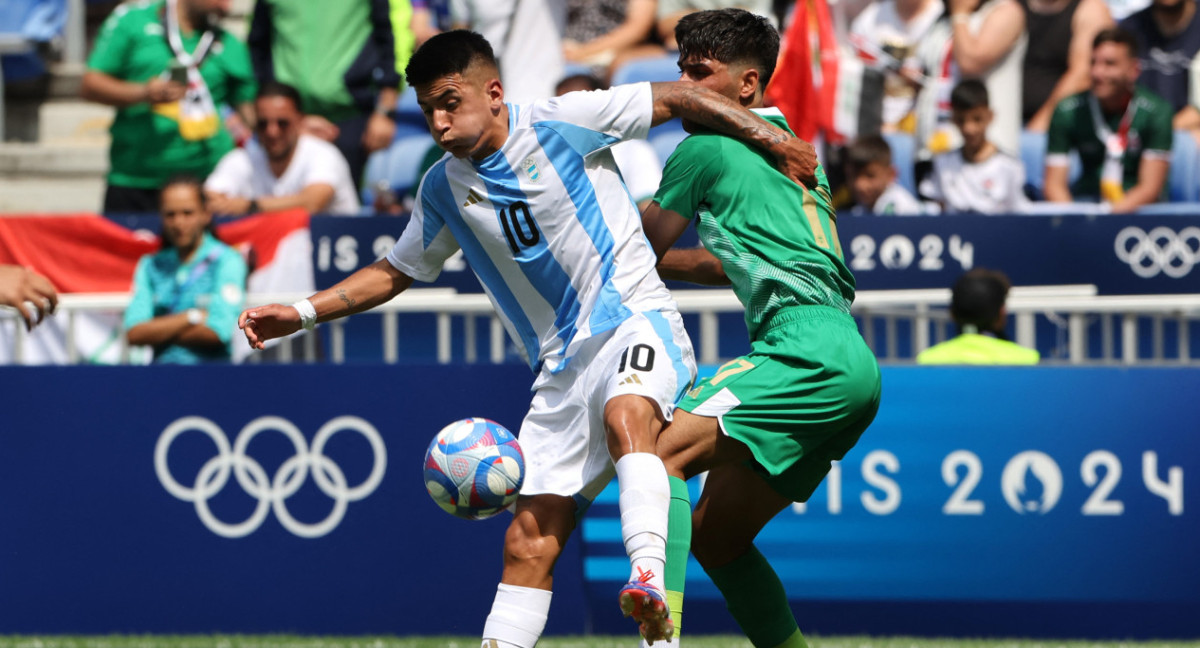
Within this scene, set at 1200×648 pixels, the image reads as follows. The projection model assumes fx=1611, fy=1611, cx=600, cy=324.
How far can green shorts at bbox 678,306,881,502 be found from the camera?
4898 mm

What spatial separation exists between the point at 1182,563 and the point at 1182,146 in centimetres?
441

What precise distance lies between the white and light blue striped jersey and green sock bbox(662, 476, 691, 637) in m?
0.57

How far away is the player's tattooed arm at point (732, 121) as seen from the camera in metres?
5.00

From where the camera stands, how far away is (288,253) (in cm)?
973

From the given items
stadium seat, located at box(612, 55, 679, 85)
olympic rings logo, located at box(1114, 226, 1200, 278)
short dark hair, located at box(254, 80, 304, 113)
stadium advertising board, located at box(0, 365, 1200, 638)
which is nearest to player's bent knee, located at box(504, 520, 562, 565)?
stadium advertising board, located at box(0, 365, 1200, 638)

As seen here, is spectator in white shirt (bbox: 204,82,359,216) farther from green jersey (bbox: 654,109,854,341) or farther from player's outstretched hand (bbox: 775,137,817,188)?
player's outstretched hand (bbox: 775,137,817,188)

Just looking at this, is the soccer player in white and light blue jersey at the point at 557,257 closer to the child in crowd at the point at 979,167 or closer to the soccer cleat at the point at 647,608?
the soccer cleat at the point at 647,608

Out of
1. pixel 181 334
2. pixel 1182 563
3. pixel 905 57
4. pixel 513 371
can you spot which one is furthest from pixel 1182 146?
pixel 181 334

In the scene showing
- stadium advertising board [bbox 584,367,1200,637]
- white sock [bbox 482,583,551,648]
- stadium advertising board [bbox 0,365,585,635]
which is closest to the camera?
white sock [bbox 482,583,551,648]

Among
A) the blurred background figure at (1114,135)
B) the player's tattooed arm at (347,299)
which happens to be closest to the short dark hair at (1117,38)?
the blurred background figure at (1114,135)

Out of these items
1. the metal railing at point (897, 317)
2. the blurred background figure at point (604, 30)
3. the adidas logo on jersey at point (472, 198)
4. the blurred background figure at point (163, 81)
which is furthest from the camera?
the blurred background figure at point (604, 30)

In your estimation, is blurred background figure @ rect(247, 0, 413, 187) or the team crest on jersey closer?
the team crest on jersey

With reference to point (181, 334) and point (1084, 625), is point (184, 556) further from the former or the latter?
point (1084, 625)

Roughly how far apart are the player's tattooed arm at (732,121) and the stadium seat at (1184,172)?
6.51 metres
